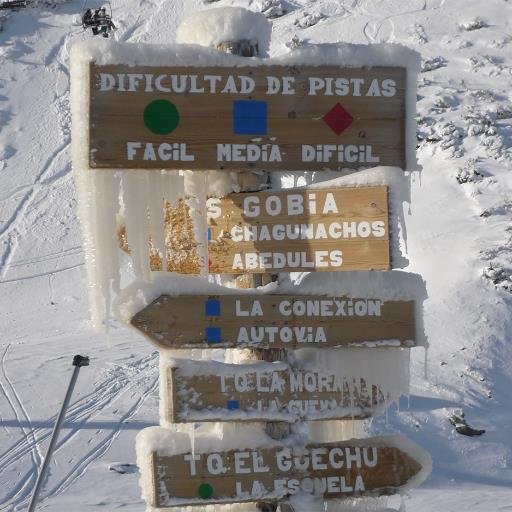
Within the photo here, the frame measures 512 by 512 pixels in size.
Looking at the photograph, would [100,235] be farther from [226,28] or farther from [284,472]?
[284,472]

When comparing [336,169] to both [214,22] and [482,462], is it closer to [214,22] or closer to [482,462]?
[214,22]

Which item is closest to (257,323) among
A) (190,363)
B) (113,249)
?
(190,363)

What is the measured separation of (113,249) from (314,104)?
3.20 ft

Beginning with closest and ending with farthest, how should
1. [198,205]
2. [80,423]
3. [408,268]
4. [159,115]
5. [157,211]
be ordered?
[159,115], [157,211], [198,205], [80,423], [408,268]

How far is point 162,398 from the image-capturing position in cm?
378

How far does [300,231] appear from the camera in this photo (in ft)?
12.1

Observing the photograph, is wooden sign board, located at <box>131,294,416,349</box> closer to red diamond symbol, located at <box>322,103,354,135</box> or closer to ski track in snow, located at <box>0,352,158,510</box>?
red diamond symbol, located at <box>322,103,354,135</box>

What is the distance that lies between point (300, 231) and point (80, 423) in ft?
26.3

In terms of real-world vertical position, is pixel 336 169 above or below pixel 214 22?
below

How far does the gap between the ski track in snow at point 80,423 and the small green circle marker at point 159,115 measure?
6.64 meters

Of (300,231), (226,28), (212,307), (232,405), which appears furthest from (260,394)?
(226,28)

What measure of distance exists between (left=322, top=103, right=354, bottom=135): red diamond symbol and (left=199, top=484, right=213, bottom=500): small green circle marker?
154 cm

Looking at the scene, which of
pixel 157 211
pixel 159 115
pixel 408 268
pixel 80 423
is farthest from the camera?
pixel 408 268

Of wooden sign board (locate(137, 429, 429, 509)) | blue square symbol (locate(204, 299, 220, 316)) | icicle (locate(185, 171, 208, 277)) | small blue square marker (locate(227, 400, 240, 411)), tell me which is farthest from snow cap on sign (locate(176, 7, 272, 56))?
wooden sign board (locate(137, 429, 429, 509))
